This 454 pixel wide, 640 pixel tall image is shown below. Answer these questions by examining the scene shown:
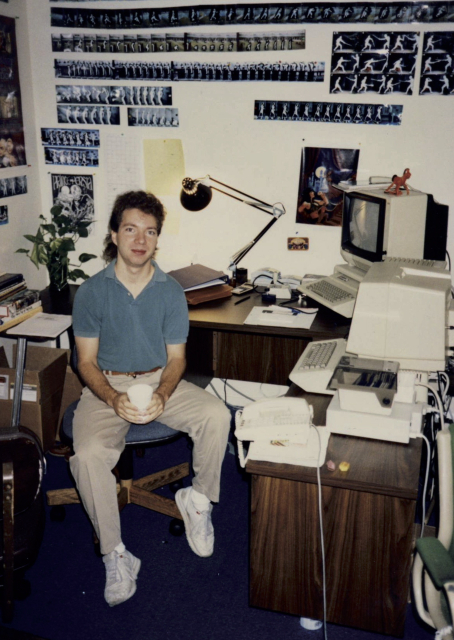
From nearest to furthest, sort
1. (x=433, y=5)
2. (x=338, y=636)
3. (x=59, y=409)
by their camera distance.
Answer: (x=338, y=636)
(x=433, y=5)
(x=59, y=409)

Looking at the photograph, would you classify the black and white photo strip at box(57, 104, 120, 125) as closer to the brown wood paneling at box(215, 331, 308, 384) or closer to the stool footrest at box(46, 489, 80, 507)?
the brown wood paneling at box(215, 331, 308, 384)

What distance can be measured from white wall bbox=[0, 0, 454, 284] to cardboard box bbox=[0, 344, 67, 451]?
626 mm

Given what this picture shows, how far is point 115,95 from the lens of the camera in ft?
10.2

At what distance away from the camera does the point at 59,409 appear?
2.97 meters

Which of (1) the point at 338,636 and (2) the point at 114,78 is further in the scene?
(2) the point at 114,78

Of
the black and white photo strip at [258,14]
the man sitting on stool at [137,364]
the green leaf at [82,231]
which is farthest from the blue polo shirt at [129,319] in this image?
the black and white photo strip at [258,14]

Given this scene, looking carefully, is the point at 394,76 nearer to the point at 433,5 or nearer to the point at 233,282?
the point at 433,5

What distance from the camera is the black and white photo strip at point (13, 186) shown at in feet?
9.72

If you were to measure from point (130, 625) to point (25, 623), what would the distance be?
371 mm

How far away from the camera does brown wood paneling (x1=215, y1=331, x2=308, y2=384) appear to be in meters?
3.13

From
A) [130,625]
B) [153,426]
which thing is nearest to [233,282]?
[153,426]

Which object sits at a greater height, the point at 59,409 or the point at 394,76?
the point at 394,76

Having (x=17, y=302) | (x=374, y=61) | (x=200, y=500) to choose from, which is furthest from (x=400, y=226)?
(x=17, y=302)

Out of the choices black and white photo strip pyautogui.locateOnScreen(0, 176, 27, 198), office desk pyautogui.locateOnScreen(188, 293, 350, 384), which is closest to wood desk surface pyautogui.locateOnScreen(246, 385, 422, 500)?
office desk pyautogui.locateOnScreen(188, 293, 350, 384)
